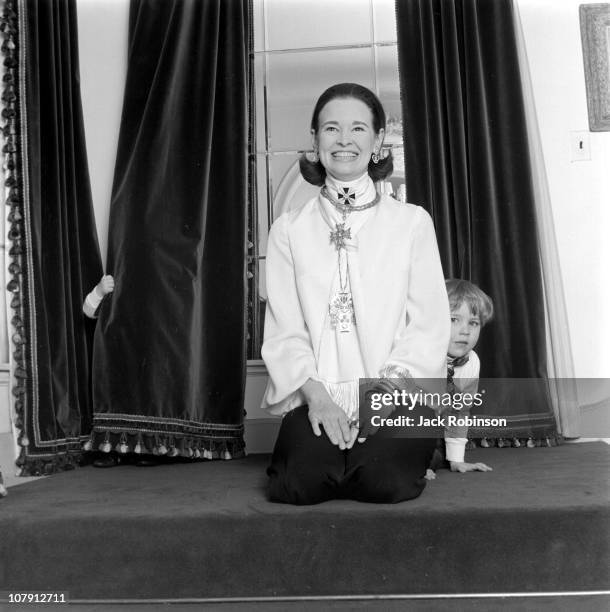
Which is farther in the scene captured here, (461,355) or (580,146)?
(580,146)

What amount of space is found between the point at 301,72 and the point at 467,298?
1153 mm

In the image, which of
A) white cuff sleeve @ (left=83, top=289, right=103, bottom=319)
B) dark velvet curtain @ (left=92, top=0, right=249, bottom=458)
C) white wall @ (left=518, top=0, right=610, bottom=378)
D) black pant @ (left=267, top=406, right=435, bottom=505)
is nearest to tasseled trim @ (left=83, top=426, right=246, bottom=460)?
dark velvet curtain @ (left=92, top=0, right=249, bottom=458)

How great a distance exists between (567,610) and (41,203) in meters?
1.82

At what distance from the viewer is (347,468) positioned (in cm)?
165

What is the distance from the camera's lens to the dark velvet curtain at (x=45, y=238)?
2.21 m

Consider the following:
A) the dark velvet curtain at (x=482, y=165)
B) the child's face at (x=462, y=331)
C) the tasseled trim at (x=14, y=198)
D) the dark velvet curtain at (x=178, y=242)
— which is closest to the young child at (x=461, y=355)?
the child's face at (x=462, y=331)

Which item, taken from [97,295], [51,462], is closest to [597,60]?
[97,295]

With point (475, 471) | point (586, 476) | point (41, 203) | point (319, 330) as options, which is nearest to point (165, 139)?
point (41, 203)

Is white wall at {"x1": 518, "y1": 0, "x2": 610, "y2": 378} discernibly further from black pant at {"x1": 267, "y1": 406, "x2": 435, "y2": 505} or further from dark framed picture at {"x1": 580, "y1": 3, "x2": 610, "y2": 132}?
black pant at {"x1": 267, "y1": 406, "x2": 435, "y2": 505}

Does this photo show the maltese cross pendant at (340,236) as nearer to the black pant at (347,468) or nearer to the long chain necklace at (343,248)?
the long chain necklace at (343,248)

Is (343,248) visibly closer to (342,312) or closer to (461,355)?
(342,312)

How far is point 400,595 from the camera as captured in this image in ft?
4.81

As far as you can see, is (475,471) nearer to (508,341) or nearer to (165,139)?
(508,341)

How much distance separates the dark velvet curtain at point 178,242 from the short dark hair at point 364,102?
521 millimetres
